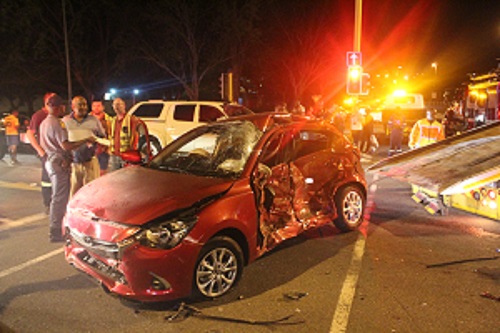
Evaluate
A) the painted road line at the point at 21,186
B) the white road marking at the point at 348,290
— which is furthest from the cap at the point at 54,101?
the white road marking at the point at 348,290

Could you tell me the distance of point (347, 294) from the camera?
4.43 metres

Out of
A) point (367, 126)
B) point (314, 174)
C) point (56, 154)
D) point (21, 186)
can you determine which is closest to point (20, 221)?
point (56, 154)

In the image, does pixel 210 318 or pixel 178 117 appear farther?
pixel 178 117

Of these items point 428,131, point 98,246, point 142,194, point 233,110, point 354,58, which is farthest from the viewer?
point 354,58

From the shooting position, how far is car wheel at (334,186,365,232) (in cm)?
613

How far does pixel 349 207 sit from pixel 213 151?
7.16 ft

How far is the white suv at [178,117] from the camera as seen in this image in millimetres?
12484

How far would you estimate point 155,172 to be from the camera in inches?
194

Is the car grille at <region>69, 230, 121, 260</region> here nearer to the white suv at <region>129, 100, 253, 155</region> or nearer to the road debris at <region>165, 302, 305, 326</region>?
the road debris at <region>165, 302, 305, 326</region>

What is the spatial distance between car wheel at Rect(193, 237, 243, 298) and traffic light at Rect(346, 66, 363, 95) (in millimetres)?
11200

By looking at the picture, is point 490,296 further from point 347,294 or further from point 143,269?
point 143,269

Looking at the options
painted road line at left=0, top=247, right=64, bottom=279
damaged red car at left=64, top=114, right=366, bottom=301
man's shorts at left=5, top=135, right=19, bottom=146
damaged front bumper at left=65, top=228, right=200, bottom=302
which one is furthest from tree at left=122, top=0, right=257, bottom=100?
damaged front bumper at left=65, top=228, right=200, bottom=302

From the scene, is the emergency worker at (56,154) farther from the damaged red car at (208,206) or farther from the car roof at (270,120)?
the car roof at (270,120)

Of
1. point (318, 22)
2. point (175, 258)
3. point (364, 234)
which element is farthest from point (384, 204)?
point (318, 22)
